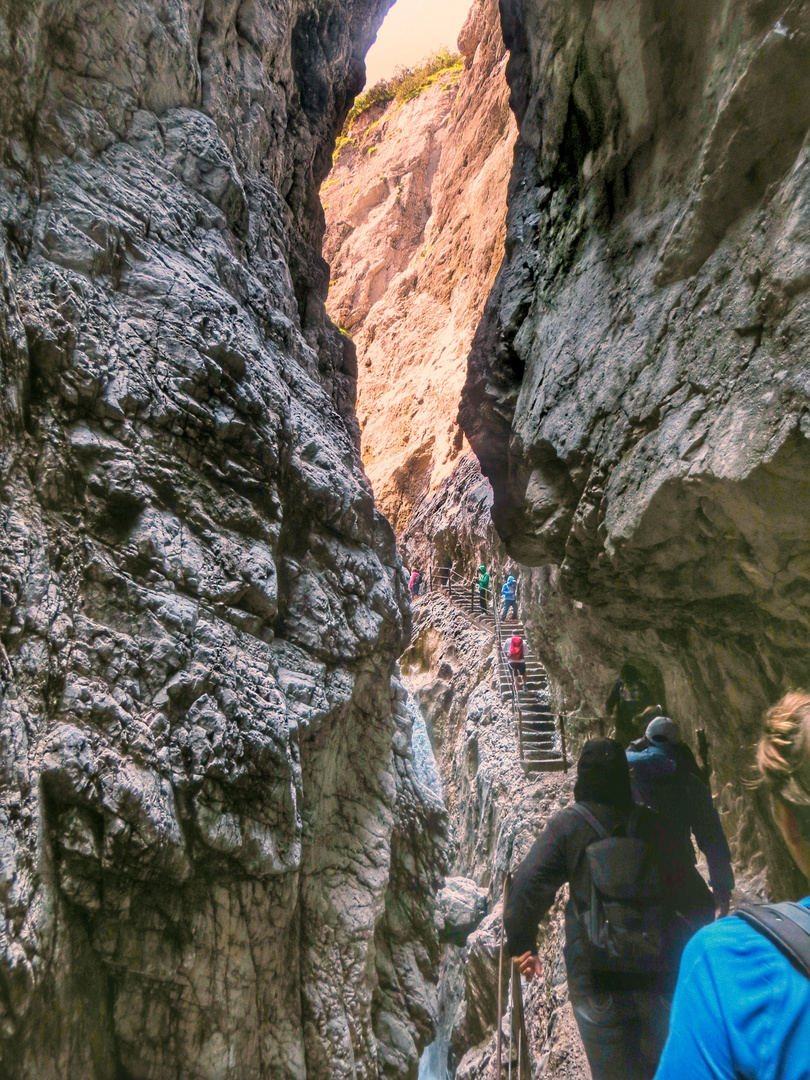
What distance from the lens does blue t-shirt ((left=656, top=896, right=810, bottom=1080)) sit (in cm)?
87

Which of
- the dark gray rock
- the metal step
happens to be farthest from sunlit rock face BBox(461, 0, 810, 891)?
the dark gray rock

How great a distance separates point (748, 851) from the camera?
417 centimetres

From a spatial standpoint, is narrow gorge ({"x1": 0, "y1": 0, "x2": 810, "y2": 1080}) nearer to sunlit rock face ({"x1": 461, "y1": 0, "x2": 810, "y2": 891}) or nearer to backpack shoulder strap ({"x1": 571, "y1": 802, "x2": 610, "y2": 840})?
sunlit rock face ({"x1": 461, "y1": 0, "x2": 810, "y2": 891})

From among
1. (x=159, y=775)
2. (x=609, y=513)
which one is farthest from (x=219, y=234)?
(x=159, y=775)

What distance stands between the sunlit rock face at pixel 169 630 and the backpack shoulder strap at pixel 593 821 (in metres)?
2.15

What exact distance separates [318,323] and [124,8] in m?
3.98

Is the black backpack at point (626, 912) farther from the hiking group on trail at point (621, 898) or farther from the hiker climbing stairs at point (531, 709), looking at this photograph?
the hiker climbing stairs at point (531, 709)

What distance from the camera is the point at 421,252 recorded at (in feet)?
87.1

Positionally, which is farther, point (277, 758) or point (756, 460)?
point (277, 758)

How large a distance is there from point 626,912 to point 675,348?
2.86 metres

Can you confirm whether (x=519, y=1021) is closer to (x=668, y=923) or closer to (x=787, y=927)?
(x=668, y=923)

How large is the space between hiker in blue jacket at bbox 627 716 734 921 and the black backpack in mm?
513

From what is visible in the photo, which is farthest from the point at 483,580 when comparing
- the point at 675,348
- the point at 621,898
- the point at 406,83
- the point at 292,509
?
the point at 406,83

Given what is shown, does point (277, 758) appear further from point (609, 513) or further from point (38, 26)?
point (38, 26)
